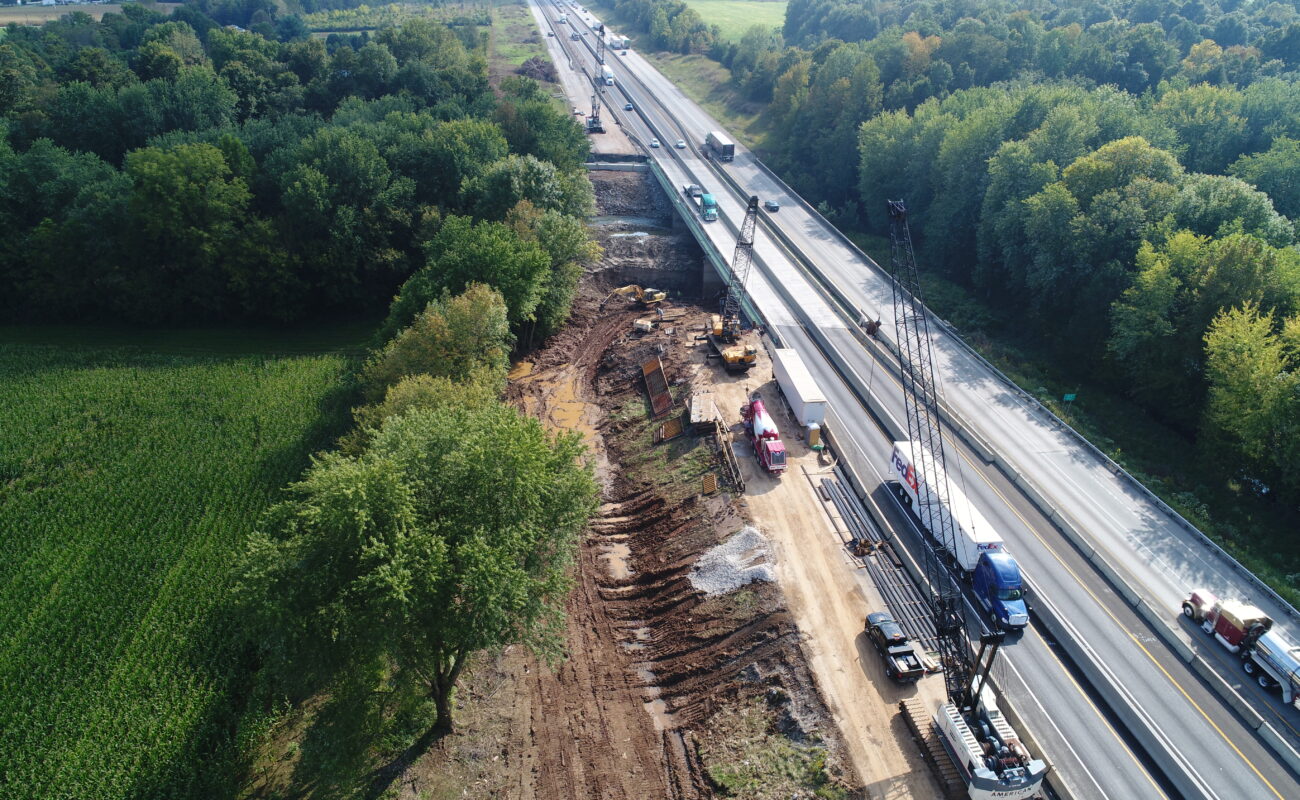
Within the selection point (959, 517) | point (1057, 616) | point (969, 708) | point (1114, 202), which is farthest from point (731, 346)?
point (969, 708)

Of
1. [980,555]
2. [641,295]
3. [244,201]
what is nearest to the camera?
[980,555]

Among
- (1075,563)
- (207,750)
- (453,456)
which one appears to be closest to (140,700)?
(207,750)

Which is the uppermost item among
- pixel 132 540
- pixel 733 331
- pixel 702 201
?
pixel 702 201

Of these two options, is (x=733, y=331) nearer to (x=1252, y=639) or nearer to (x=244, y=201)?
(x=1252, y=639)

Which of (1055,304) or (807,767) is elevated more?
(1055,304)

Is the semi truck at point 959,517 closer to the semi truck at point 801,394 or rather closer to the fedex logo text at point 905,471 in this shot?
the fedex logo text at point 905,471

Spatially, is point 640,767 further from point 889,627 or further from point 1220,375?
point 1220,375
